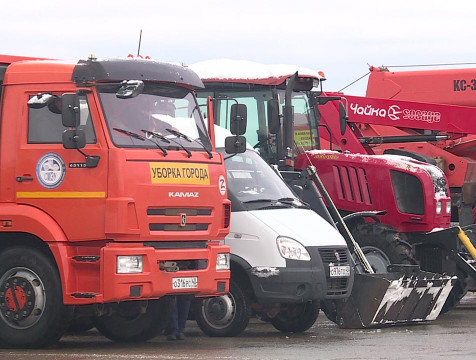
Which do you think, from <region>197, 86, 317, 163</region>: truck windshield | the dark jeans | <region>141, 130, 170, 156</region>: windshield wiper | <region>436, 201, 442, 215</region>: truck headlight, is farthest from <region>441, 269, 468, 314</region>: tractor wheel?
<region>141, 130, 170, 156</region>: windshield wiper

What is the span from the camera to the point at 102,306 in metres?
13.8

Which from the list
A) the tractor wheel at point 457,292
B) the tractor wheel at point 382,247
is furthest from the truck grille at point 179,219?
the tractor wheel at point 457,292

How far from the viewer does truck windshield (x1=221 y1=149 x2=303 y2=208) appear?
15805 millimetres

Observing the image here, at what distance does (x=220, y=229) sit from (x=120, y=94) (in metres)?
1.87

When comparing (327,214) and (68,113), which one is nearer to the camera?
(68,113)

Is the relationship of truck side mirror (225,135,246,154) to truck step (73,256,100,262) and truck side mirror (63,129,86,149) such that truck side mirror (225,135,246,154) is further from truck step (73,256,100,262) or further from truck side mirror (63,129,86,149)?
truck step (73,256,100,262)

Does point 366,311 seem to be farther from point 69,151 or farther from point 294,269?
point 69,151

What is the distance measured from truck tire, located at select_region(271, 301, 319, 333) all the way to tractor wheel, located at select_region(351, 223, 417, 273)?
2.22 metres

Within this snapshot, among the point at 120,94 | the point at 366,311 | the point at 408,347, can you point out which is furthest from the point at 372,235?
the point at 120,94

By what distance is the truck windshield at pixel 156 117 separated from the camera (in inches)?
533

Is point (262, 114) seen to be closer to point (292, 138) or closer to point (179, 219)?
point (292, 138)

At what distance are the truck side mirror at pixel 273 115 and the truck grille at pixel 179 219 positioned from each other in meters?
4.21

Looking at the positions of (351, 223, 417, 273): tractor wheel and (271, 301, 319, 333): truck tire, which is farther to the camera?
(351, 223, 417, 273): tractor wheel

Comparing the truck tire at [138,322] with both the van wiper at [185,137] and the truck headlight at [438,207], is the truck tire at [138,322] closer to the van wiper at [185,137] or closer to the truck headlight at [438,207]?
the van wiper at [185,137]
